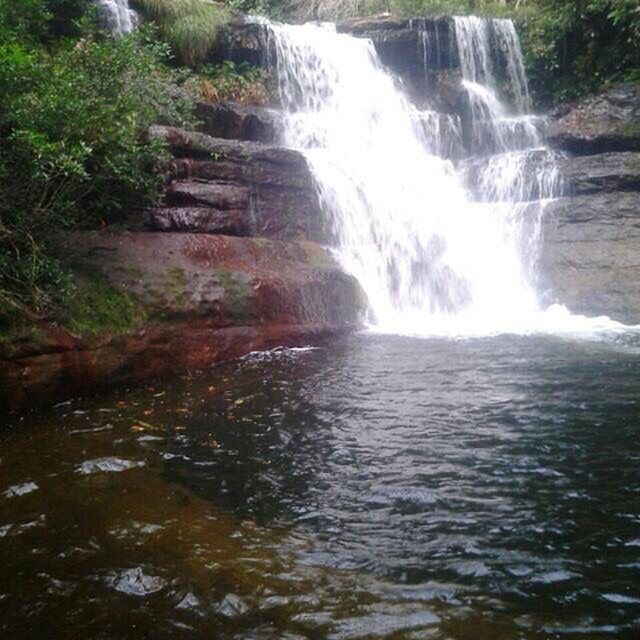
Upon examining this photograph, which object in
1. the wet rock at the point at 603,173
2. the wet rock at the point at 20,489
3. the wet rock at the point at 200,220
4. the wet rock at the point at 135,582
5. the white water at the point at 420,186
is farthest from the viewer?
the wet rock at the point at 603,173

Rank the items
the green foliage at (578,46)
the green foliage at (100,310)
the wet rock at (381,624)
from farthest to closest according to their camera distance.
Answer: the green foliage at (578,46), the green foliage at (100,310), the wet rock at (381,624)

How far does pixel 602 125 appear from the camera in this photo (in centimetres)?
1377

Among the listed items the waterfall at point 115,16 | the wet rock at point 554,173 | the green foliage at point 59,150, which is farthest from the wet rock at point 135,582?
the wet rock at point 554,173

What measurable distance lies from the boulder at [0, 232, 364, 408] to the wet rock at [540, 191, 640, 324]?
4.07 metres

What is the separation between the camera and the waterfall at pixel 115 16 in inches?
481

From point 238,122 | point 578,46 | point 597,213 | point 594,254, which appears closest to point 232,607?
point 594,254

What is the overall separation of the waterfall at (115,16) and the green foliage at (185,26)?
971mm

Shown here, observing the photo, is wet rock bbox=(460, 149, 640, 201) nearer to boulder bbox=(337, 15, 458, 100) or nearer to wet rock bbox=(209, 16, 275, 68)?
boulder bbox=(337, 15, 458, 100)

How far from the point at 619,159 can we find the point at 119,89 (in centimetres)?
998

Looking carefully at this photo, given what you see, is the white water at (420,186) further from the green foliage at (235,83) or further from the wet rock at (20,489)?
the wet rock at (20,489)

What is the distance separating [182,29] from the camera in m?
13.5

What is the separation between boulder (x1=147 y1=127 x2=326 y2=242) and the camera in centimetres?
893

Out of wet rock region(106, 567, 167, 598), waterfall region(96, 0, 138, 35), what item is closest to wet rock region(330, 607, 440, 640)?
wet rock region(106, 567, 167, 598)

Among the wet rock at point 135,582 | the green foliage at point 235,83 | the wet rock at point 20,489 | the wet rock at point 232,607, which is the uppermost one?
the green foliage at point 235,83
